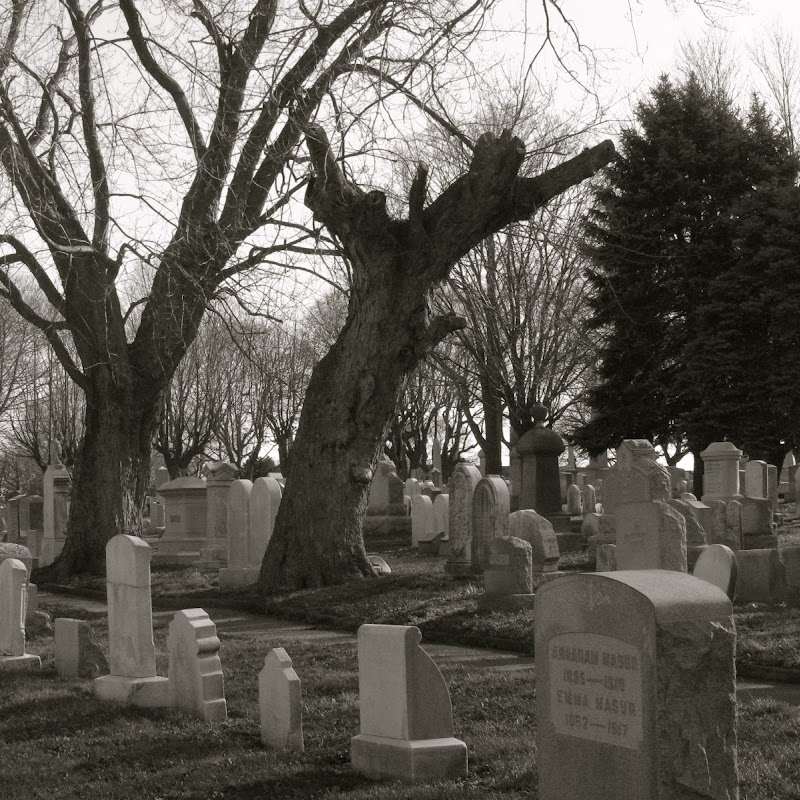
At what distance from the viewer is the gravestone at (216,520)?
21.1 meters

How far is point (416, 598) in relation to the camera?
1336 cm

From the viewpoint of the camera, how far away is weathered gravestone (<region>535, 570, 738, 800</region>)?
14.7 feet

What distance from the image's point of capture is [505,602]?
40.7ft

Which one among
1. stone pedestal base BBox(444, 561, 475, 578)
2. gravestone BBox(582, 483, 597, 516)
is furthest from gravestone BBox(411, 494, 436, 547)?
gravestone BBox(582, 483, 597, 516)

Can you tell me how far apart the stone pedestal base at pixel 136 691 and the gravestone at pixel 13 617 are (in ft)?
5.93

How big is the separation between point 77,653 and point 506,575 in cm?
502

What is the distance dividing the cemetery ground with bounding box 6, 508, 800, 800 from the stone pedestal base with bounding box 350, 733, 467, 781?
94 mm

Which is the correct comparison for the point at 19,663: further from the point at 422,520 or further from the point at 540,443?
the point at 422,520

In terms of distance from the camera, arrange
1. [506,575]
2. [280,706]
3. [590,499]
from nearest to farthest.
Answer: [280,706] < [506,575] < [590,499]

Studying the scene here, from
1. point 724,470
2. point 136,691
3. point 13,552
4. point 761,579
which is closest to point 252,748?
point 136,691

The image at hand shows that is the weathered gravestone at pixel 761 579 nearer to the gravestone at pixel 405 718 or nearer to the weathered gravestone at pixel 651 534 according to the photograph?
the weathered gravestone at pixel 651 534

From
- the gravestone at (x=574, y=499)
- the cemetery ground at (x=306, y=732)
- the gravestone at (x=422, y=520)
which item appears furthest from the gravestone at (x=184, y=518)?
the cemetery ground at (x=306, y=732)

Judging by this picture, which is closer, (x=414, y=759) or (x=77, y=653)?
(x=414, y=759)

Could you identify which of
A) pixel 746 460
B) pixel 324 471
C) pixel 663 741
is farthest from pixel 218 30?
pixel 746 460
